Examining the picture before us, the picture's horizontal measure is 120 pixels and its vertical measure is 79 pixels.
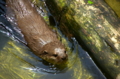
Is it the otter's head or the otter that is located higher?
the otter

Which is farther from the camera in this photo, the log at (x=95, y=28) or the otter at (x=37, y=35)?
the otter at (x=37, y=35)

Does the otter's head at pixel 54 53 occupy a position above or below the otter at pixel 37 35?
below

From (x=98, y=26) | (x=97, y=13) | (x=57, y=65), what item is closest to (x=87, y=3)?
(x=97, y=13)

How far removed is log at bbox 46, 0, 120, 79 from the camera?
3.73 m

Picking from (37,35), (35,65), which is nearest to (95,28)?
(37,35)

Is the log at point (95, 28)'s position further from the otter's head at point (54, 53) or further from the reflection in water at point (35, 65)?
the otter's head at point (54, 53)

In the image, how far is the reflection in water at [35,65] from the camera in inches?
155

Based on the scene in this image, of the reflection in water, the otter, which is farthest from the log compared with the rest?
the otter

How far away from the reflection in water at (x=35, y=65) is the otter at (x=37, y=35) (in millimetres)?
200

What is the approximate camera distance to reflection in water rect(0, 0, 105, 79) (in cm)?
394

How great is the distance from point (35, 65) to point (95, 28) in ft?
4.94

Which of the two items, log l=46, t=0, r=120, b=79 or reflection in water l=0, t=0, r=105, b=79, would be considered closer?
log l=46, t=0, r=120, b=79

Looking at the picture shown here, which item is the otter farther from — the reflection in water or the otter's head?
the reflection in water

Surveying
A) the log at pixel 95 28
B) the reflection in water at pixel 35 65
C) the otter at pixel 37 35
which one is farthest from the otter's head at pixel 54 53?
the log at pixel 95 28
